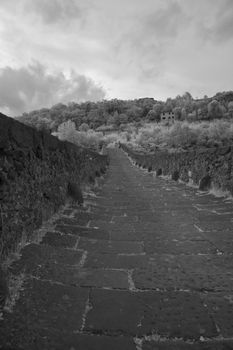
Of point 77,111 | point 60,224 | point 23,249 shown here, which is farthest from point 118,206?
point 77,111

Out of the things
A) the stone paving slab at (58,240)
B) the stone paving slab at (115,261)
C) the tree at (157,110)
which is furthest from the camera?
the tree at (157,110)

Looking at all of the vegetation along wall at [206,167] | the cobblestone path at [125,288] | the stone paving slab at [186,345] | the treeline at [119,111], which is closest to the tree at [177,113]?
the treeline at [119,111]

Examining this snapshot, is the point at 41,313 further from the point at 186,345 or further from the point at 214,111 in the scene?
the point at 214,111

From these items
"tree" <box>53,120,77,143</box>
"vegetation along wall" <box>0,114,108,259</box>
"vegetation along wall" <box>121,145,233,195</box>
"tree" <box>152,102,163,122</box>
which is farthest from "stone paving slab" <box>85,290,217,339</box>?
"tree" <box>152,102,163,122</box>

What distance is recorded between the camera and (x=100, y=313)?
2.99 meters

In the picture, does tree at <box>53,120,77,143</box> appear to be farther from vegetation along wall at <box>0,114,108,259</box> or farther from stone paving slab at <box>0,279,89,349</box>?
stone paving slab at <box>0,279,89,349</box>

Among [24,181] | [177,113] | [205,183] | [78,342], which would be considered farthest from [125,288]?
[177,113]

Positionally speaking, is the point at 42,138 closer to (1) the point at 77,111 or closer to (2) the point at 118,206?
(2) the point at 118,206

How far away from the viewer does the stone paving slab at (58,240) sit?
474 centimetres

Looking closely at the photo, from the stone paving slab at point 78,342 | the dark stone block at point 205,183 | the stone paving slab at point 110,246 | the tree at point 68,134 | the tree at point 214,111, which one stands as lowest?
the stone paving slab at point 78,342

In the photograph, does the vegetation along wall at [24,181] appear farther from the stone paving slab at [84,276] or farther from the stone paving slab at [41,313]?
the stone paving slab at [41,313]

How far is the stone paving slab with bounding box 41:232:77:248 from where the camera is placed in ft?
15.6

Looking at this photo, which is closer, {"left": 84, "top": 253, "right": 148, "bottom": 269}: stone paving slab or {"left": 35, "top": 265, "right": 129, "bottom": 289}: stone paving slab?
{"left": 35, "top": 265, "right": 129, "bottom": 289}: stone paving slab

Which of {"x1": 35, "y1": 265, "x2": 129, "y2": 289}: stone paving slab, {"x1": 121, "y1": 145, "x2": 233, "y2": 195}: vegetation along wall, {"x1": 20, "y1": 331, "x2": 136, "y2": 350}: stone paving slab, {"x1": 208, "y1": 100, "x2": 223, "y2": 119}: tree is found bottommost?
{"x1": 20, "y1": 331, "x2": 136, "y2": 350}: stone paving slab
